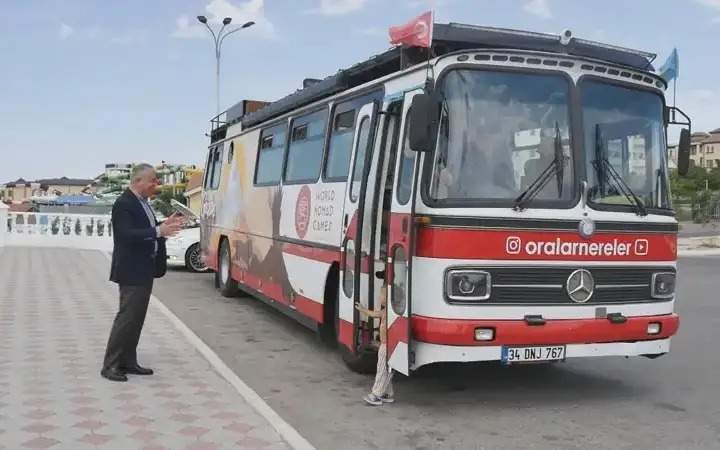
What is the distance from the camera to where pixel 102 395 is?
634cm

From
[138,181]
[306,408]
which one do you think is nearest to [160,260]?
[138,181]

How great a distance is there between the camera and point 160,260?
7.15m

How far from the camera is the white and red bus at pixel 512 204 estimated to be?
19.1ft

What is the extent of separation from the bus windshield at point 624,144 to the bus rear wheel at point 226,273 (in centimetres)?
788

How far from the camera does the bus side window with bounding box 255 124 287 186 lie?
33.5 feet

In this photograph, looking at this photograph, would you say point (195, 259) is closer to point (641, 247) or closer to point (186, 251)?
point (186, 251)

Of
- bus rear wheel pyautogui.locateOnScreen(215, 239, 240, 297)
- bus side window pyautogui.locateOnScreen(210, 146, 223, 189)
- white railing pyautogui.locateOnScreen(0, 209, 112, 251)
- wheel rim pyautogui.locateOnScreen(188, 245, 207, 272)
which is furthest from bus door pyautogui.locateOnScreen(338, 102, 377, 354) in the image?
white railing pyautogui.locateOnScreen(0, 209, 112, 251)

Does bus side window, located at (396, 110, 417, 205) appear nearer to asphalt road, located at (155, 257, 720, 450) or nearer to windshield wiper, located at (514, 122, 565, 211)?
windshield wiper, located at (514, 122, 565, 211)

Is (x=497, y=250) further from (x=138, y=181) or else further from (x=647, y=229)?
(x=138, y=181)

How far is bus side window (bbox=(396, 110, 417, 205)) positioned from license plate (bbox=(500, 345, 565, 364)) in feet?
4.62

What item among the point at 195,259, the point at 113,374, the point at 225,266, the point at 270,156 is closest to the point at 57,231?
the point at 195,259

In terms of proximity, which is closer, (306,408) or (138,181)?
(306,408)

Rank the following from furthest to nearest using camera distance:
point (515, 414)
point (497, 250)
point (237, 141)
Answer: point (237, 141)
point (515, 414)
point (497, 250)

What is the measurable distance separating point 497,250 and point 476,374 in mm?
2254
